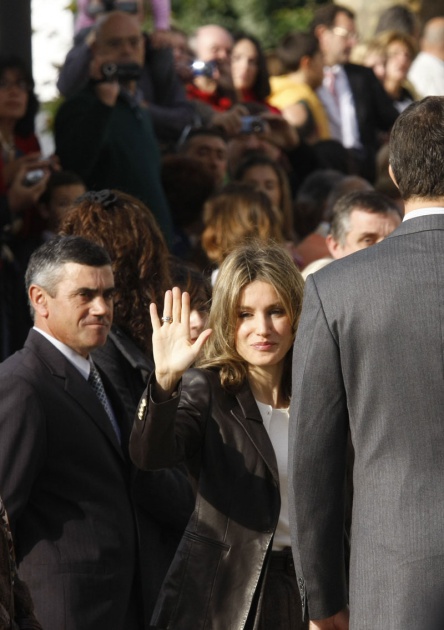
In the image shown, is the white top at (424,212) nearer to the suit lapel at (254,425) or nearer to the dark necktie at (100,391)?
the suit lapel at (254,425)

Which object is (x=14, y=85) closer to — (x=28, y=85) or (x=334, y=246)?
(x=28, y=85)

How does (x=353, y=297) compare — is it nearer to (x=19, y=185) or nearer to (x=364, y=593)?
(x=364, y=593)

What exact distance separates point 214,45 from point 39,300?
5.53m

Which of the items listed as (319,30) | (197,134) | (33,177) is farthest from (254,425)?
(319,30)

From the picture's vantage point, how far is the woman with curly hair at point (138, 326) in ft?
15.2

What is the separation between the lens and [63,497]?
431 cm

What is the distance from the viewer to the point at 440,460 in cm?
331

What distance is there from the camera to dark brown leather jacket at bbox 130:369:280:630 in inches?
161

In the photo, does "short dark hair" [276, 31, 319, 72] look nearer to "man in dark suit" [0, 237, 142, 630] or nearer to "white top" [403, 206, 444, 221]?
"man in dark suit" [0, 237, 142, 630]

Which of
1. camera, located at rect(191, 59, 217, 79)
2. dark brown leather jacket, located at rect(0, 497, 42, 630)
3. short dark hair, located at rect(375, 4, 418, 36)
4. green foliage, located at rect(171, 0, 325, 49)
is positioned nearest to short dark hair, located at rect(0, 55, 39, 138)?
camera, located at rect(191, 59, 217, 79)

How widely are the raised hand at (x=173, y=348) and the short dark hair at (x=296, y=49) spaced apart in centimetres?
689

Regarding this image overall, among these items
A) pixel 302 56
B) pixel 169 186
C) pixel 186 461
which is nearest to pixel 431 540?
pixel 186 461

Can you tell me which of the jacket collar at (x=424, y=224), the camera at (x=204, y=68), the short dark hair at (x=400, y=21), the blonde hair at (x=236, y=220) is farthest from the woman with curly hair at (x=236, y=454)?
the short dark hair at (x=400, y=21)

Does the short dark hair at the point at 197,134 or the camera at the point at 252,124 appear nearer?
the short dark hair at the point at 197,134
